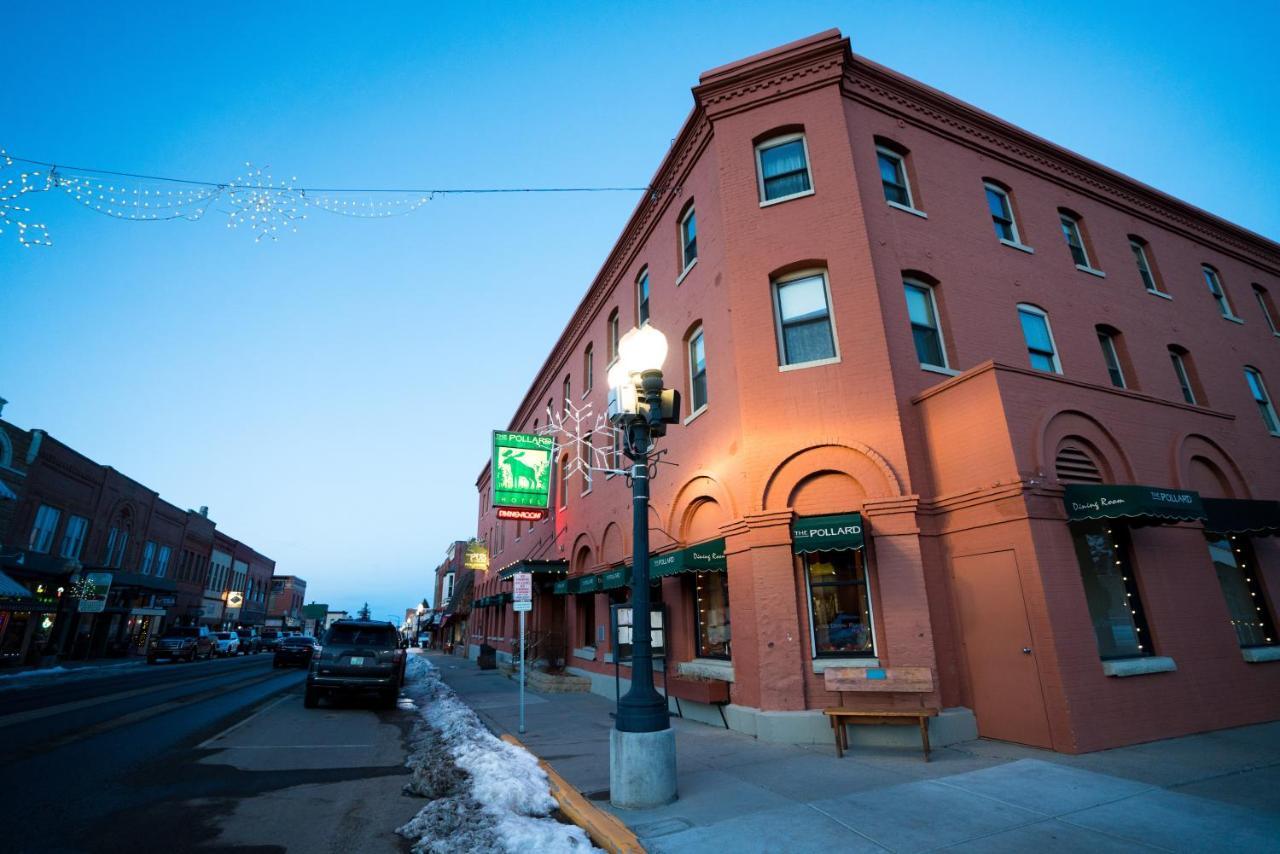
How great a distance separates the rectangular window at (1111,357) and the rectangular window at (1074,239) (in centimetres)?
189

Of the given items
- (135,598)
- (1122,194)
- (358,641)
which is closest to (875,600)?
(358,641)

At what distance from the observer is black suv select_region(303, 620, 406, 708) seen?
533 inches

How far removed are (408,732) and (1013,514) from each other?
1090cm

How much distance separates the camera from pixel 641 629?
6.52 m

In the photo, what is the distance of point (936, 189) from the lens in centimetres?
1289

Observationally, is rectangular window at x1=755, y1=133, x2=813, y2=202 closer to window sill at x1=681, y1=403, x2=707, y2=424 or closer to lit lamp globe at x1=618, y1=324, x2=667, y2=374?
window sill at x1=681, y1=403, x2=707, y2=424

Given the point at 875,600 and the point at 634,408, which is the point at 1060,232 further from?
the point at 634,408

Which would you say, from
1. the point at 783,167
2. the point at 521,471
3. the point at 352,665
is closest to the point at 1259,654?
the point at 783,167

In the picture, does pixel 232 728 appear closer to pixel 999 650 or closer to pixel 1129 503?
pixel 999 650

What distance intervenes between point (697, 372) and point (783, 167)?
4.66 meters

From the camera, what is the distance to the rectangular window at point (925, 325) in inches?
446

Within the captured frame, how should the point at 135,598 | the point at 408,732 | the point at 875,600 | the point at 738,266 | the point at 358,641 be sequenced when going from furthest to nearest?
the point at 135,598, the point at 358,641, the point at 738,266, the point at 408,732, the point at 875,600

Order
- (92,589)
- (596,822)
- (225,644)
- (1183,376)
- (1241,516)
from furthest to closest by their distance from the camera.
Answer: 1. (225,644)
2. (92,589)
3. (1183,376)
4. (1241,516)
5. (596,822)

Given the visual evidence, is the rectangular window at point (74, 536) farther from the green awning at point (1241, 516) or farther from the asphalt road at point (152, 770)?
the green awning at point (1241, 516)
